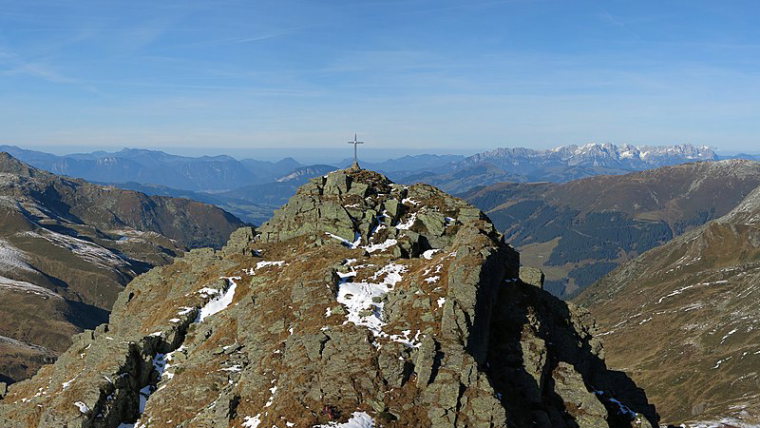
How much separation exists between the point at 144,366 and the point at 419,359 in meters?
31.0

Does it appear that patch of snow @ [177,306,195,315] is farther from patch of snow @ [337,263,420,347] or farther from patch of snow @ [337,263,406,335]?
patch of snow @ [337,263,406,335]

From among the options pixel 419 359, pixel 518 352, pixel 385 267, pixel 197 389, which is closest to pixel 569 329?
pixel 518 352

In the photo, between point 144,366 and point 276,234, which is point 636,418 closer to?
point 144,366

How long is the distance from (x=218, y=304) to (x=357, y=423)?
34.1 metres

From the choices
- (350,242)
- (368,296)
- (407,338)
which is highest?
(350,242)

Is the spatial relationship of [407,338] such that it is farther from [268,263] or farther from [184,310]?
[268,263]

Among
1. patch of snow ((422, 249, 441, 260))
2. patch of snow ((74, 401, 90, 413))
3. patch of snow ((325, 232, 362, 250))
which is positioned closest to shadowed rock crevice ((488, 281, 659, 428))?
patch of snow ((422, 249, 441, 260))

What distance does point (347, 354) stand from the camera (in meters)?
47.2

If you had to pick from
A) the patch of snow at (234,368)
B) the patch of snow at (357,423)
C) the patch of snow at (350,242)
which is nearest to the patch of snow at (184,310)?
the patch of snow at (234,368)

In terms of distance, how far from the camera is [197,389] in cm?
5000

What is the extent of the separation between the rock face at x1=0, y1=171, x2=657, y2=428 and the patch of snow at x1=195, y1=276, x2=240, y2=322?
6.8 inches

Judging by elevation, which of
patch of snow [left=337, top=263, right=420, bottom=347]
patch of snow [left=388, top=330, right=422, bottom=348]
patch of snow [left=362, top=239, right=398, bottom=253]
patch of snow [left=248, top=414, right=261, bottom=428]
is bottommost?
patch of snow [left=248, top=414, right=261, bottom=428]

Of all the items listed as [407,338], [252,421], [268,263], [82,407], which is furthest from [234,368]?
[268,263]

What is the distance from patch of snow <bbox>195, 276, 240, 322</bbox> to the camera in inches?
2606
